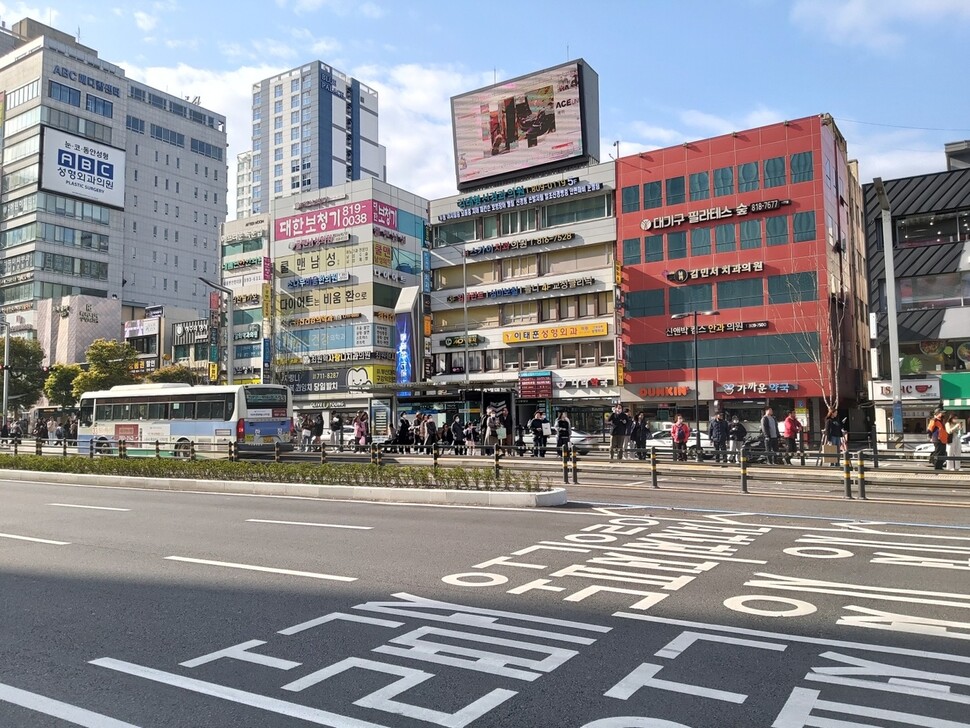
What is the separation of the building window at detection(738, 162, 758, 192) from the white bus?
28.6 meters

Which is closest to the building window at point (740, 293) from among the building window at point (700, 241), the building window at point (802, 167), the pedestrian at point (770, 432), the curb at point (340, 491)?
the building window at point (700, 241)

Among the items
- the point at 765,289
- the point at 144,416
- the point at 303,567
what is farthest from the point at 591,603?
the point at 765,289

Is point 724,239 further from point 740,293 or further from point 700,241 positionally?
point 740,293

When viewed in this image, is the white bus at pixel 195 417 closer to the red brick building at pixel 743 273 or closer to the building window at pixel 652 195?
the red brick building at pixel 743 273

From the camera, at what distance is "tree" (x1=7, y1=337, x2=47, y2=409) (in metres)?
62.7

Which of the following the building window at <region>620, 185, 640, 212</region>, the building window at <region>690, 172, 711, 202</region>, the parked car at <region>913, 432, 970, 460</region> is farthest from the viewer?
the building window at <region>620, 185, 640, 212</region>

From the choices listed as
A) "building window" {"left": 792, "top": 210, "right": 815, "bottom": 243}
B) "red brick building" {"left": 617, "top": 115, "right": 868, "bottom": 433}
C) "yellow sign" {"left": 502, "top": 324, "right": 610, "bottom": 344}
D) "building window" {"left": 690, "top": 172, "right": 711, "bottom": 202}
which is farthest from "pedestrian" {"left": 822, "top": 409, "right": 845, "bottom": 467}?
"building window" {"left": 690, "top": 172, "right": 711, "bottom": 202}

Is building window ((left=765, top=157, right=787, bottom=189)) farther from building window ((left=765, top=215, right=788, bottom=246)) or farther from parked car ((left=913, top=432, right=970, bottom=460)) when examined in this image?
parked car ((left=913, top=432, right=970, bottom=460))

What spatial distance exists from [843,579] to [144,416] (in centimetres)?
3037

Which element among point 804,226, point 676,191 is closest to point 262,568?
point 804,226

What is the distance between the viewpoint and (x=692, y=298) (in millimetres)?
44750

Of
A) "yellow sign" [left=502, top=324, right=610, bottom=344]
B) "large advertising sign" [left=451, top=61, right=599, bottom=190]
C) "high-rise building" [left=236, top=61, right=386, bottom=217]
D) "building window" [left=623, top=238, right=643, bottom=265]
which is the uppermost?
"high-rise building" [left=236, top=61, right=386, bottom=217]

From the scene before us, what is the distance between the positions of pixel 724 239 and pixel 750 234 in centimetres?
148

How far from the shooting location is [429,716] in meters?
4.28
